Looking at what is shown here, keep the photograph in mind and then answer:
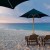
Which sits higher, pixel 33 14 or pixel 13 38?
pixel 33 14

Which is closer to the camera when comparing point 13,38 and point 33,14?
point 33,14

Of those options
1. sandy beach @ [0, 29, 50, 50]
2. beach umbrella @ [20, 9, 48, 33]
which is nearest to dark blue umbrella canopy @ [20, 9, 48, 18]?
beach umbrella @ [20, 9, 48, 33]

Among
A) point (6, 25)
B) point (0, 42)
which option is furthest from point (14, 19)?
point (0, 42)

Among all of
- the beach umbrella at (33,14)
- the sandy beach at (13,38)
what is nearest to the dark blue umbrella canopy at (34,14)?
the beach umbrella at (33,14)

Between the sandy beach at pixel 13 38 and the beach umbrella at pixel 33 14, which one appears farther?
the beach umbrella at pixel 33 14

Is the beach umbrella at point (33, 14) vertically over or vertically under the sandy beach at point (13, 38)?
over

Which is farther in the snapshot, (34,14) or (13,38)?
(13,38)

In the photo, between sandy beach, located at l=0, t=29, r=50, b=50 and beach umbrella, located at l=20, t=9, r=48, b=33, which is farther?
beach umbrella, located at l=20, t=9, r=48, b=33

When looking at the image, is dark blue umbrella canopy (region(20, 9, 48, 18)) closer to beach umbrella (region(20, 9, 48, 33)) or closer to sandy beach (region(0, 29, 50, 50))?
beach umbrella (region(20, 9, 48, 33))

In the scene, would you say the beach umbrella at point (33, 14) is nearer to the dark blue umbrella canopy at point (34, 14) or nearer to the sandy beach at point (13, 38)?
the dark blue umbrella canopy at point (34, 14)

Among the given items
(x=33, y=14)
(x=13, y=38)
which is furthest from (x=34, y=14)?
(x=13, y=38)

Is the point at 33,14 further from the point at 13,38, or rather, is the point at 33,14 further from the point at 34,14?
the point at 13,38

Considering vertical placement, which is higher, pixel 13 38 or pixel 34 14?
pixel 34 14

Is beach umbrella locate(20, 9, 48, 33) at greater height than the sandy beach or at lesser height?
greater
